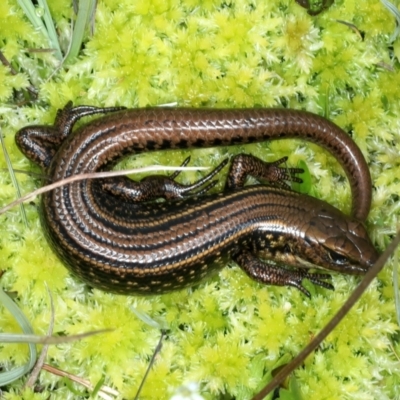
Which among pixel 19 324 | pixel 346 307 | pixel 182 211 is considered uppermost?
pixel 346 307

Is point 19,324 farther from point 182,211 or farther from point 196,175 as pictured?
point 196,175

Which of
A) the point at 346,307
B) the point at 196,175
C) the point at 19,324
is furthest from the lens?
the point at 196,175

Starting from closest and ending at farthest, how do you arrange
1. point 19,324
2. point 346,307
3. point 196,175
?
1. point 346,307
2. point 19,324
3. point 196,175

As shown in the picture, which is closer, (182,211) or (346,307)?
(346,307)

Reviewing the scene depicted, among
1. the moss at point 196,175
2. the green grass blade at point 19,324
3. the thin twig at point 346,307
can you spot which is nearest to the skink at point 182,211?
the moss at point 196,175

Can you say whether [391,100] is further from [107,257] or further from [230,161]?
[107,257]

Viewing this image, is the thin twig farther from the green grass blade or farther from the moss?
the green grass blade

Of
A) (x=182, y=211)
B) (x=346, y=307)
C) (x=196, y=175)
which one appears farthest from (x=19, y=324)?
(x=346, y=307)
